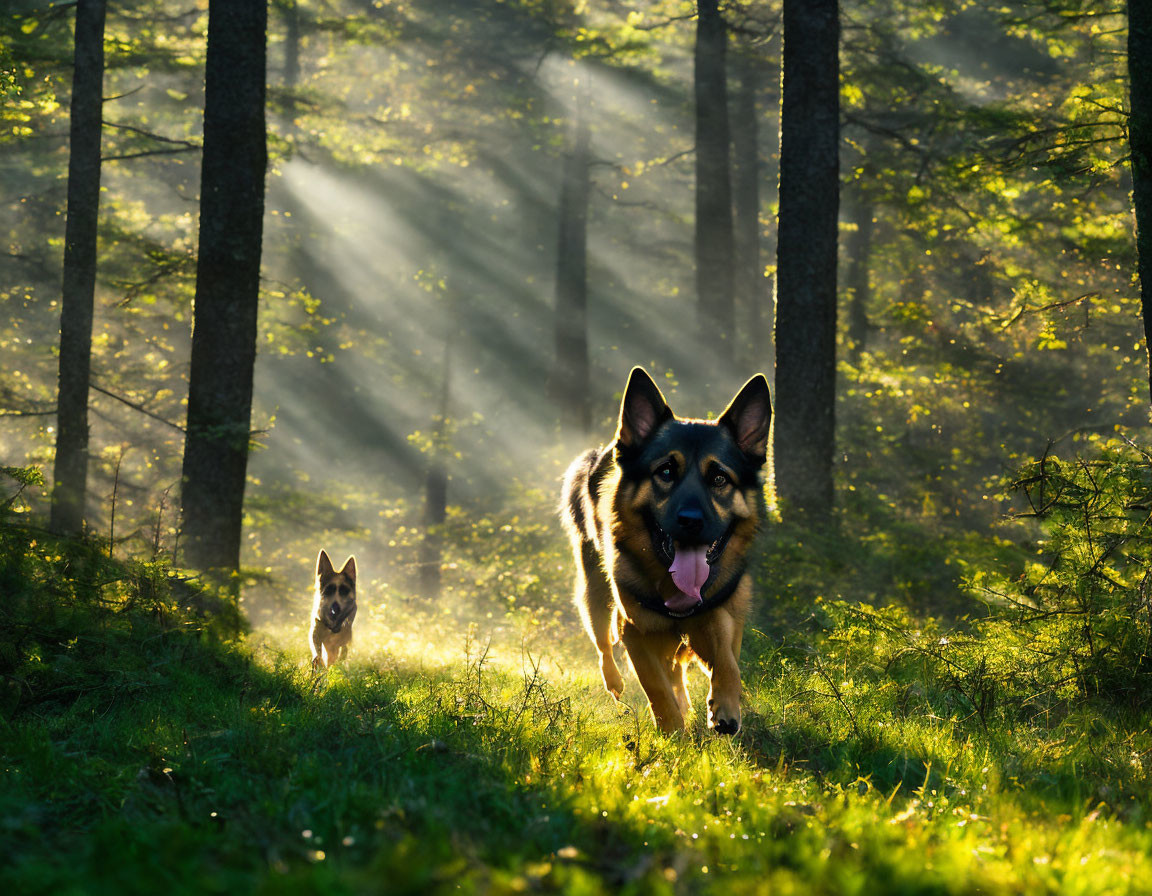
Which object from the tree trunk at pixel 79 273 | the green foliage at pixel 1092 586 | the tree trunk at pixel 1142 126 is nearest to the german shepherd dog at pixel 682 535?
the green foliage at pixel 1092 586

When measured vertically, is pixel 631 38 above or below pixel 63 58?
above

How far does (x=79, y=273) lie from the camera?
535 inches

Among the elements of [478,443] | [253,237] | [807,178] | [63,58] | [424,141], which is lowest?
[478,443]

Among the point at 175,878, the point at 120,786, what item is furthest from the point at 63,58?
the point at 175,878

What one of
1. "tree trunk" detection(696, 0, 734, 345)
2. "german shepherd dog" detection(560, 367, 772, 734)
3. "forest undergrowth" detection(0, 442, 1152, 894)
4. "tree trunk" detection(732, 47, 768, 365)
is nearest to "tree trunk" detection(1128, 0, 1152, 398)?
"forest undergrowth" detection(0, 442, 1152, 894)

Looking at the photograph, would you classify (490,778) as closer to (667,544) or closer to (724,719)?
(724,719)

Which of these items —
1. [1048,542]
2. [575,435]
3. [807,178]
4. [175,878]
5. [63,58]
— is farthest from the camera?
[575,435]

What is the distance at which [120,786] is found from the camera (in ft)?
11.0

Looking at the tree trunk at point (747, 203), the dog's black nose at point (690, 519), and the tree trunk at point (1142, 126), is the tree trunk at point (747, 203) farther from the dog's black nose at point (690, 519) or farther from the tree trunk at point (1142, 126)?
the dog's black nose at point (690, 519)

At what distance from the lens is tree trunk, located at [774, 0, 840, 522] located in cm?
1112

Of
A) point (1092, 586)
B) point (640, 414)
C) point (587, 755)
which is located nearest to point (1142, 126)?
point (1092, 586)

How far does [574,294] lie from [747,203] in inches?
351

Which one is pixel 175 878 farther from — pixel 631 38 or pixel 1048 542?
pixel 631 38

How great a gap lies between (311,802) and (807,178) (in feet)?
32.8
